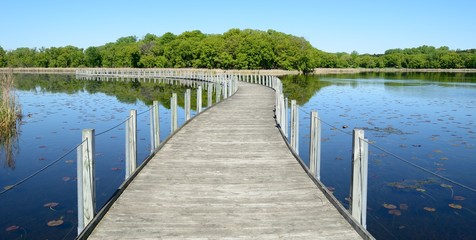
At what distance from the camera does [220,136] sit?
11938mm

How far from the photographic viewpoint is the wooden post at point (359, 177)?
18.9 ft

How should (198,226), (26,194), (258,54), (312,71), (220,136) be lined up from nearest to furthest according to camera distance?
(198,226) → (26,194) → (220,136) → (258,54) → (312,71)

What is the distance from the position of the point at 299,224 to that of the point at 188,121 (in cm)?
984

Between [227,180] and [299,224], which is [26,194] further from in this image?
[299,224]

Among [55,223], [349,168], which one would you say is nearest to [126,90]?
[349,168]

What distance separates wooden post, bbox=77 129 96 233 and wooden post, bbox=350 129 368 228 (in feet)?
12.2

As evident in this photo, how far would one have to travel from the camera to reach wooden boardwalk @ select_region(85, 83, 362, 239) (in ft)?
16.9

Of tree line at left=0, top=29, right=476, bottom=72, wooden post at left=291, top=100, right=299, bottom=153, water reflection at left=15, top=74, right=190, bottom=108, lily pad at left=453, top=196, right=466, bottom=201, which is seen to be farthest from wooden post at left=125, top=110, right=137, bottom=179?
tree line at left=0, top=29, right=476, bottom=72

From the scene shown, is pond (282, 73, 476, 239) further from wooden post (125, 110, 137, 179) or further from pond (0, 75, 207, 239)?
pond (0, 75, 207, 239)

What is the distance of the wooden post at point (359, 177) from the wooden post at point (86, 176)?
3.70m

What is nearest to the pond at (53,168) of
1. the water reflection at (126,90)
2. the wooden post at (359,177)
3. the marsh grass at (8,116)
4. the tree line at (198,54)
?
the marsh grass at (8,116)

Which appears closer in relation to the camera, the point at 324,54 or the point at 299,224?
the point at 299,224

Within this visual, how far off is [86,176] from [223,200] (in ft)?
6.68

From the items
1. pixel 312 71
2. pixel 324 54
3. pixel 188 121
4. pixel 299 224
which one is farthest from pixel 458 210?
pixel 324 54
